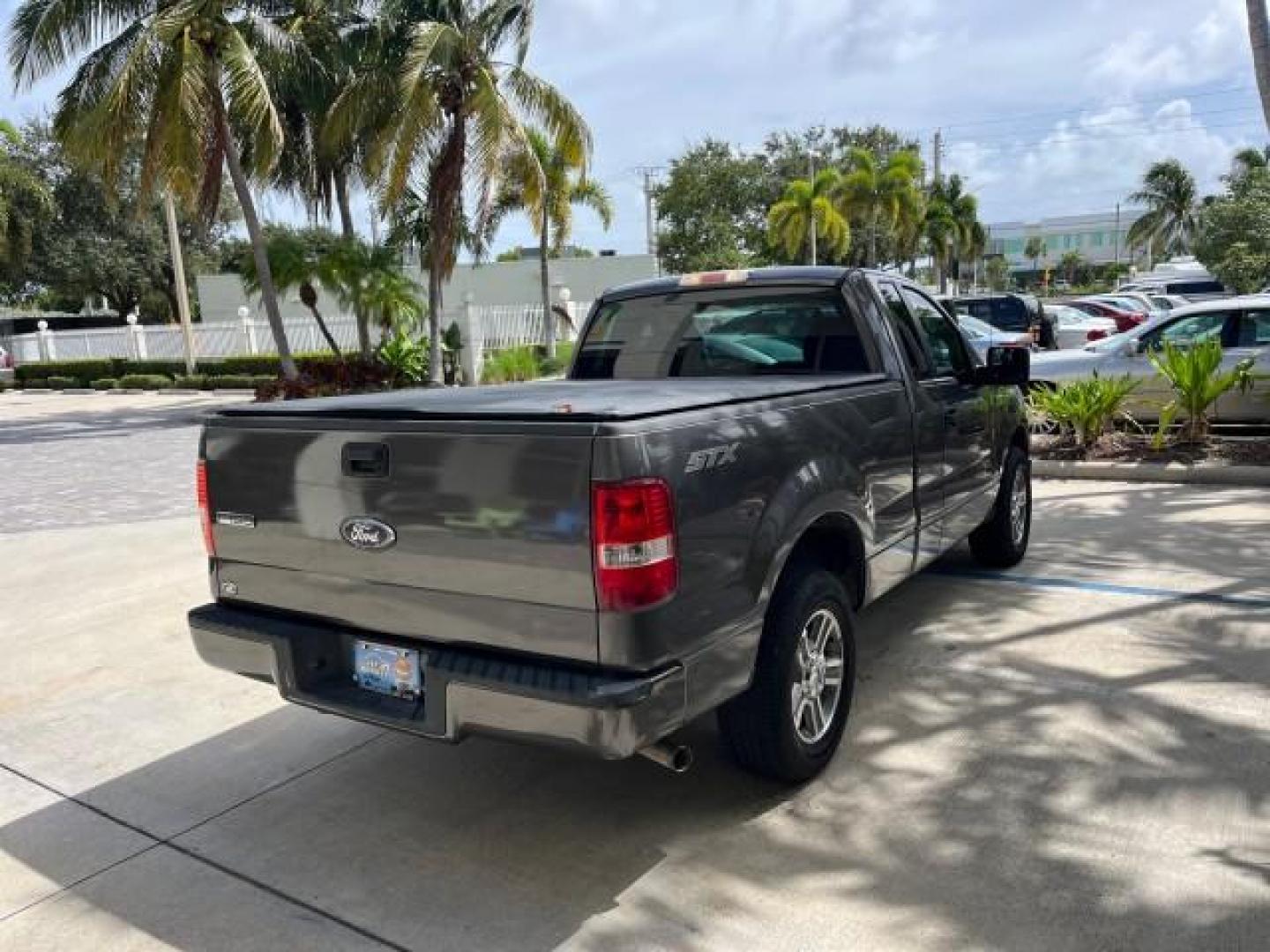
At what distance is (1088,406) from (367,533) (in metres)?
8.55

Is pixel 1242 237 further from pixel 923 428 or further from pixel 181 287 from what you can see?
pixel 923 428

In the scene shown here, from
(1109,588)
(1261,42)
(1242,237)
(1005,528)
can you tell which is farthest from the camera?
(1242,237)

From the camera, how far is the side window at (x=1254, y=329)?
10477 mm

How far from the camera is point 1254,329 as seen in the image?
10555 mm

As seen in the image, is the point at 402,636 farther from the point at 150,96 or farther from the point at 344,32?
the point at 344,32

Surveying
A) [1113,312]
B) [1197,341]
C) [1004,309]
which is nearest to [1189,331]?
[1197,341]

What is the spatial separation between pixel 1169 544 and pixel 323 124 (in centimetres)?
1719

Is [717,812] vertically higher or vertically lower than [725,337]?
lower

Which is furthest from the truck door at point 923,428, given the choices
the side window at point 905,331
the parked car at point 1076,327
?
the parked car at point 1076,327

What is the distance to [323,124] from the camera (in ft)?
62.9

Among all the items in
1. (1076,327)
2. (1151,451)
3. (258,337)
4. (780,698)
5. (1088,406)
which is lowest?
(1151,451)

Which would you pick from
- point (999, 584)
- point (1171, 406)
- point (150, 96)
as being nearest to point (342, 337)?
point (150, 96)

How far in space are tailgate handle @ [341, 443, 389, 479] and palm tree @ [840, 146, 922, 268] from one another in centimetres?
4278

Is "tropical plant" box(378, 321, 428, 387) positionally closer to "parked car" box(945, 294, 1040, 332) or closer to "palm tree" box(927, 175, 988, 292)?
"parked car" box(945, 294, 1040, 332)
